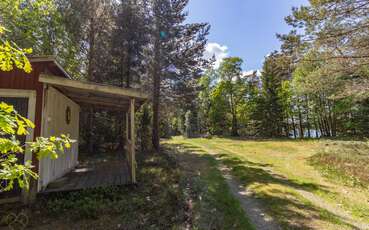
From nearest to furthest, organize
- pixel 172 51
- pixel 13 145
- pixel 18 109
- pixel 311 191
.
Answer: pixel 13 145, pixel 18 109, pixel 311 191, pixel 172 51

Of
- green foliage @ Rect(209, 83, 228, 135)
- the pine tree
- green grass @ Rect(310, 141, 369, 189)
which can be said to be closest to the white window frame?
the pine tree

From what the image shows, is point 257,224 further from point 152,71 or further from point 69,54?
point 69,54

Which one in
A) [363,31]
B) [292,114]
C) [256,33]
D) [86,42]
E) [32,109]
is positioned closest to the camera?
[32,109]

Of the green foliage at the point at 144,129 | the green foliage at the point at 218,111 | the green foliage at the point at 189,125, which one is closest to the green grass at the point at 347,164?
the green foliage at the point at 144,129

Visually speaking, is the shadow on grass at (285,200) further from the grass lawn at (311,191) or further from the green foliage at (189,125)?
the green foliage at (189,125)

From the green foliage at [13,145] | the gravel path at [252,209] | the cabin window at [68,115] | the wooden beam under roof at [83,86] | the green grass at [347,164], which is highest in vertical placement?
the wooden beam under roof at [83,86]

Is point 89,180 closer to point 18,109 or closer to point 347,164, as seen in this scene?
point 18,109

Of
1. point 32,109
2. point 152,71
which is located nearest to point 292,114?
point 152,71

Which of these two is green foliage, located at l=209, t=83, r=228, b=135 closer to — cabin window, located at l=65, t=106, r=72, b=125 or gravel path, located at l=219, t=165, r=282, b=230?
gravel path, located at l=219, t=165, r=282, b=230

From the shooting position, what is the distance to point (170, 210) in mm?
4137

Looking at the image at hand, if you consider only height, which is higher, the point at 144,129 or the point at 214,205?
the point at 144,129

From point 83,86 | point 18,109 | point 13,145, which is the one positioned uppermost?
point 83,86

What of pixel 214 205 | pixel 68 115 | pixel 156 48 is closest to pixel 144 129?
pixel 156 48

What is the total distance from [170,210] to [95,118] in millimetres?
9984
